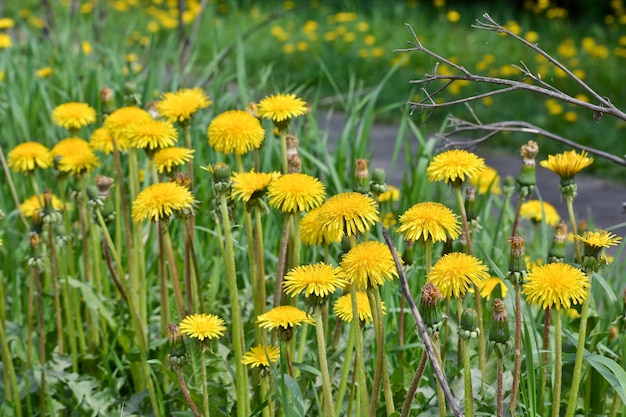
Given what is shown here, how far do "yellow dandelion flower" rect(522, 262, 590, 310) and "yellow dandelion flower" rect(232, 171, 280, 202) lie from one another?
0.47 meters

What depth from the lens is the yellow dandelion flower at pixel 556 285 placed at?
4.21ft

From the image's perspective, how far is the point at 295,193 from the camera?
4.81 ft

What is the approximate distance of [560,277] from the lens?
1299 mm

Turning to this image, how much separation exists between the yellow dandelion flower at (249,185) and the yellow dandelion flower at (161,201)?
0.08m

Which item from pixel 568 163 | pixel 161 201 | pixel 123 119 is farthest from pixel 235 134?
pixel 568 163

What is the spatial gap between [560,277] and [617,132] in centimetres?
426

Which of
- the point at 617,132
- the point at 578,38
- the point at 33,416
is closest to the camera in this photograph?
the point at 33,416

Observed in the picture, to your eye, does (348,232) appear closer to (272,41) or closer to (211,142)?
(211,142)

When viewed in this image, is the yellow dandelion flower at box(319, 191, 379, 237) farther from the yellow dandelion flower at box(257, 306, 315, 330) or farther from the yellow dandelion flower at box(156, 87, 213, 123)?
the yellow dandelion flower at box(156, 87, 213, 123)

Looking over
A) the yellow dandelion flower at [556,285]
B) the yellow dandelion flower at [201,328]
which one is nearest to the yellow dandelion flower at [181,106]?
the yellow dandelion flower at [201,328]

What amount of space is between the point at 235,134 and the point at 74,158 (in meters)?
0.46

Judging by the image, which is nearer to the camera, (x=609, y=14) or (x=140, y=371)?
(x=140, y=371)

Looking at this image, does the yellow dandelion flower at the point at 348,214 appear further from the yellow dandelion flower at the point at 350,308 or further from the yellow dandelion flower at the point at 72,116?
the yellow dandelion flower at the point at 72,116

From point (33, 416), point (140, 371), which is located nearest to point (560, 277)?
point (140, 371)
